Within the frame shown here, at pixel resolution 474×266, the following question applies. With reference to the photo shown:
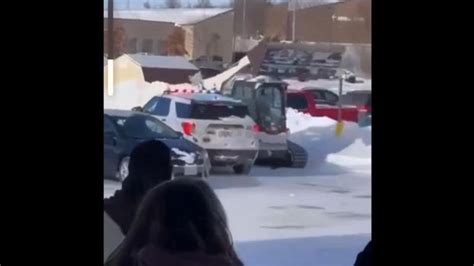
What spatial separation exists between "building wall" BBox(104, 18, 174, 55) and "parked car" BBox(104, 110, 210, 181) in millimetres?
187

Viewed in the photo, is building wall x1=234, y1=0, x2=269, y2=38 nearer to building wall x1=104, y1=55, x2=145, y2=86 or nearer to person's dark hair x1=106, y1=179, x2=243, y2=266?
building wall x1=104, y1=55, x2=145, y2=86

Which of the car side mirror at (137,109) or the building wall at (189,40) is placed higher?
the building wall at (189,40)

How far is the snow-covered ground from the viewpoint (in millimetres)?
6418

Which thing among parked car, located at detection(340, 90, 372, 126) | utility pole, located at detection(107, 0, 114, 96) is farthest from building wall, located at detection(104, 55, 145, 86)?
parked car, located at detection(340, 90, 372, 126)

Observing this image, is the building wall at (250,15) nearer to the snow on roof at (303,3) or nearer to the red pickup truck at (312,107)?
the snow on roof at (303,3)

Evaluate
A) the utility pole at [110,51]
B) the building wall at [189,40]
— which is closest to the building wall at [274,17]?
the building wall at [189,40]

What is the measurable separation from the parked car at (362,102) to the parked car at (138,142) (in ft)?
1.42

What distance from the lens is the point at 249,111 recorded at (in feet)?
21.2

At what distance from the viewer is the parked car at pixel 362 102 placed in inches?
253
